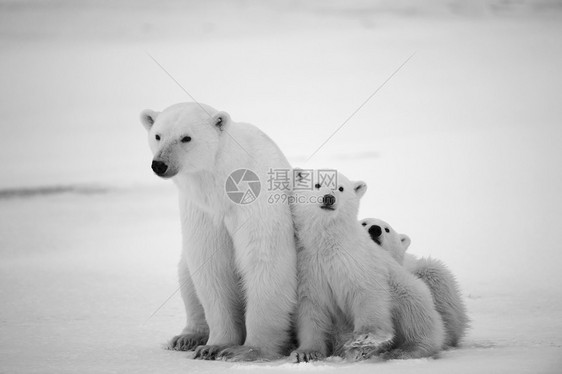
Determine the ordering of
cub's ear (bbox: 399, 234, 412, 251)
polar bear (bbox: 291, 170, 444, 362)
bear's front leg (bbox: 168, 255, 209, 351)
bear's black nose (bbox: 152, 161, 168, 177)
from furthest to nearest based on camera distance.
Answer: cub's ear (bbox: 399, 234, 412, 251), bear's front leg (bbox: 168, 255, 209, 351), polar bear (bbox: 291, 170, 444, 362), bear's black nose (bbox: 152, 161, 168, 177)

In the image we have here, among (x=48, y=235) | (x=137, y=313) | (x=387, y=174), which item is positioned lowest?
(x=137, y=313)

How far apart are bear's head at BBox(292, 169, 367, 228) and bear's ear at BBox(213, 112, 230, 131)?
0.58 metres

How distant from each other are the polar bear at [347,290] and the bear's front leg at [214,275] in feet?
1.48

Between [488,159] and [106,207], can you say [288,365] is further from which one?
[488,159]

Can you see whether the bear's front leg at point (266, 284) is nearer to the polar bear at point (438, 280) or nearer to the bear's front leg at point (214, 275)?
the bear's front leg at point (214, 275)

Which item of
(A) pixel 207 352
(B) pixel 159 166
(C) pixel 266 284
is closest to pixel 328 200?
(C) pixel 266 284

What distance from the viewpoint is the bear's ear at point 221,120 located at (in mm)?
5238

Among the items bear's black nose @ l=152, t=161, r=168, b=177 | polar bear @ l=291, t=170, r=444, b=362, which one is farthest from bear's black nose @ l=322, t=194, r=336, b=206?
bear's black nose @ l=152, t=161, r=168, b=177

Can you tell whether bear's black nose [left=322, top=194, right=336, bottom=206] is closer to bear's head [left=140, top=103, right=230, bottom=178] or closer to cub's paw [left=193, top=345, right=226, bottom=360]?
bear's head [left=140, top=103, right=230, bottom=178]

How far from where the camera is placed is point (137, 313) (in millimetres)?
6551

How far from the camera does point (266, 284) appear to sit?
5.19m

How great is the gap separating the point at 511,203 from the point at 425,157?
221 centimetres

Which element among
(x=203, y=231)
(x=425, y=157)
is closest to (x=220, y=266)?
(x=203, y=231)

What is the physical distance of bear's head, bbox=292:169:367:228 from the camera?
208 inches
